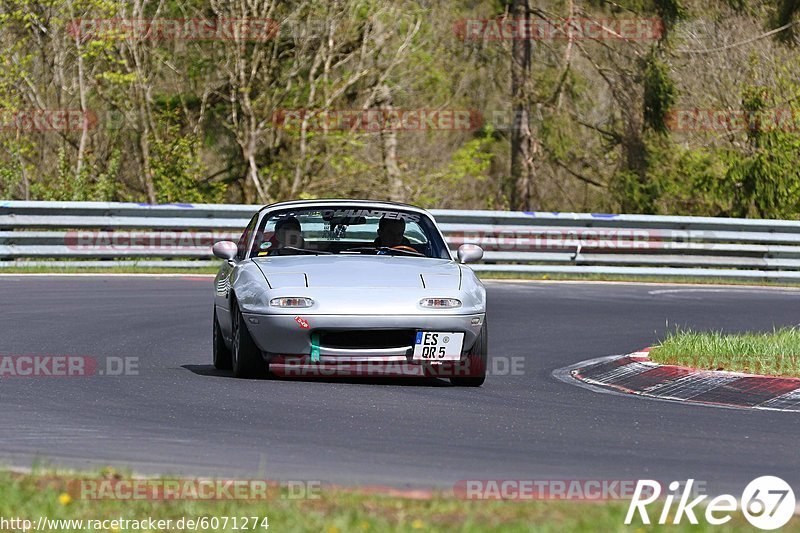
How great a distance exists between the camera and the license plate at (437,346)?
10234 millimetres

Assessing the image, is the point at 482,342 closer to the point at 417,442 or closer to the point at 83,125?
the point at 417,442

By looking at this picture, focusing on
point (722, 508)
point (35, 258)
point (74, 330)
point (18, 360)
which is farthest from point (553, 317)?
point (722, 508)

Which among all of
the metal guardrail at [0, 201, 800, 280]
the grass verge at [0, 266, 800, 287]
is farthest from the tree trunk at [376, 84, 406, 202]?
the grass verge at [0, 266, 800, 287]

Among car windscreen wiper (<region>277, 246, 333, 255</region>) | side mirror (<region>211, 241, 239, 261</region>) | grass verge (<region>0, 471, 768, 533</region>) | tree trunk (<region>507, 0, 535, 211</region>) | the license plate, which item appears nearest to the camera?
grass verge (<region>0, 471, 768, 533</region>)

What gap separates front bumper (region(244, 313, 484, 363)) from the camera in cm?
1011

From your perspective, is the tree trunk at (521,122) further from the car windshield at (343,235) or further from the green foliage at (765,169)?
the car windshield at (343,235)

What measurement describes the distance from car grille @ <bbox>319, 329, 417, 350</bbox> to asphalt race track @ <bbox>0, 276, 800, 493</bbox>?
11.9 inches

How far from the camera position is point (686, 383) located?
1091 cm

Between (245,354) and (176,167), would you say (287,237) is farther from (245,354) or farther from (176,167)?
(176,167)

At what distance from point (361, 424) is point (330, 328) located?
1784mm

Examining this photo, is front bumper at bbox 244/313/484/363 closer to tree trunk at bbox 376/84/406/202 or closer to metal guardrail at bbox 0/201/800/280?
metal guardrail at bbox 0/201/800/280

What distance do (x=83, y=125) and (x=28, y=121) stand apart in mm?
1319

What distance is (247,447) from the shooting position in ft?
24.4

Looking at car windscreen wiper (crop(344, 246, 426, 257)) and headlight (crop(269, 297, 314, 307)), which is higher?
car windscreen wiper (crop(344, 246, 426, 257))
